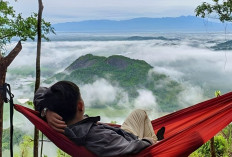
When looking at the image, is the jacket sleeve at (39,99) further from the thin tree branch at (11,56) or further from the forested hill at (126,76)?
the forested hill at (126,76)

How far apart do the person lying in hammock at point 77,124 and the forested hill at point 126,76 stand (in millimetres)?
34753

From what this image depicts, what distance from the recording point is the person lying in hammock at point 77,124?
5.01 feet

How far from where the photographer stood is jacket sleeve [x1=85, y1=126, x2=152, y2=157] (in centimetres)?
152

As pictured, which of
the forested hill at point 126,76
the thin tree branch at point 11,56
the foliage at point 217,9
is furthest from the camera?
the forested hill at point 126,76

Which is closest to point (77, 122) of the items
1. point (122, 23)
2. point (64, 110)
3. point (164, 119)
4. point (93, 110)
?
point (64, 110)

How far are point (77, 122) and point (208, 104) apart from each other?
106 cm

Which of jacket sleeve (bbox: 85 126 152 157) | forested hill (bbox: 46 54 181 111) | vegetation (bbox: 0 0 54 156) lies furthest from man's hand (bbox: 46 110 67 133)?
forested hill (bbox: 46 54 181 111)

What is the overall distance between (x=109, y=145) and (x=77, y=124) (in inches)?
7.2

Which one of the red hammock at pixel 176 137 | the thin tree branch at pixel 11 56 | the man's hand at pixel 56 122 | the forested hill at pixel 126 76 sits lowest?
the forested hill at pixel 126 76

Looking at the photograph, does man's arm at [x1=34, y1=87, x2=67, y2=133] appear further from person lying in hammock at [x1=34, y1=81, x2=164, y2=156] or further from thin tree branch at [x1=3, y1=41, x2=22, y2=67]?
thin tree branch at [x1=3, y1=41, x2=22, y2=67]

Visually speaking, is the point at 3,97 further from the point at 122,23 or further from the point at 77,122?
the point at 122,23

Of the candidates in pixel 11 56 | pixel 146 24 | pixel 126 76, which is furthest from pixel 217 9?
pixel 146 24

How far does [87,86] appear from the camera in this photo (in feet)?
135

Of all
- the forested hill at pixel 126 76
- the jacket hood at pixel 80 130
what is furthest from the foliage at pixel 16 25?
the forested hill at pixel 126 76
